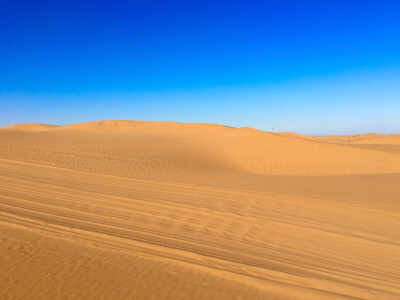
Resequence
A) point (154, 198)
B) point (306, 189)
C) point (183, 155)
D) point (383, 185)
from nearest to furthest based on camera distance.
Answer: point (154, 198), point (306, 189), point (383, 185), point (183, 155)

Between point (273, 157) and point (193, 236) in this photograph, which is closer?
point (193, 236)

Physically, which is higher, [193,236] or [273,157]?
[273,157]

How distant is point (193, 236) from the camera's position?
575cm

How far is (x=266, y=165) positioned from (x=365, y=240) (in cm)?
1141

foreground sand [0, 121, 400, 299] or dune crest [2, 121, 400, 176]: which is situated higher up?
dune crest [2, 121, 400, 176]

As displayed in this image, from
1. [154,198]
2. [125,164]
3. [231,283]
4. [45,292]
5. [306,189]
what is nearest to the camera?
[45,292]

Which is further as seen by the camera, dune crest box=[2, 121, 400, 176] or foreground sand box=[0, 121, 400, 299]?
dune crest box=[2, 121, 400, 176]

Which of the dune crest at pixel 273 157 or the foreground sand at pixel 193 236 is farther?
the dune crest at pixel 273 157

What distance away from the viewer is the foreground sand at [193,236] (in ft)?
13.1

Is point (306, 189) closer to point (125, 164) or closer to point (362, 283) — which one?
point (362, 283)

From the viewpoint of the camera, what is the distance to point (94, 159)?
15.9m

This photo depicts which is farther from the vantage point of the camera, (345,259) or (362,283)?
(345,259)

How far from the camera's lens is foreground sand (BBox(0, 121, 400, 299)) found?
3.99m

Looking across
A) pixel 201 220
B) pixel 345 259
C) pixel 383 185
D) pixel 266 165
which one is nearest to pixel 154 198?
pixel 201 220
